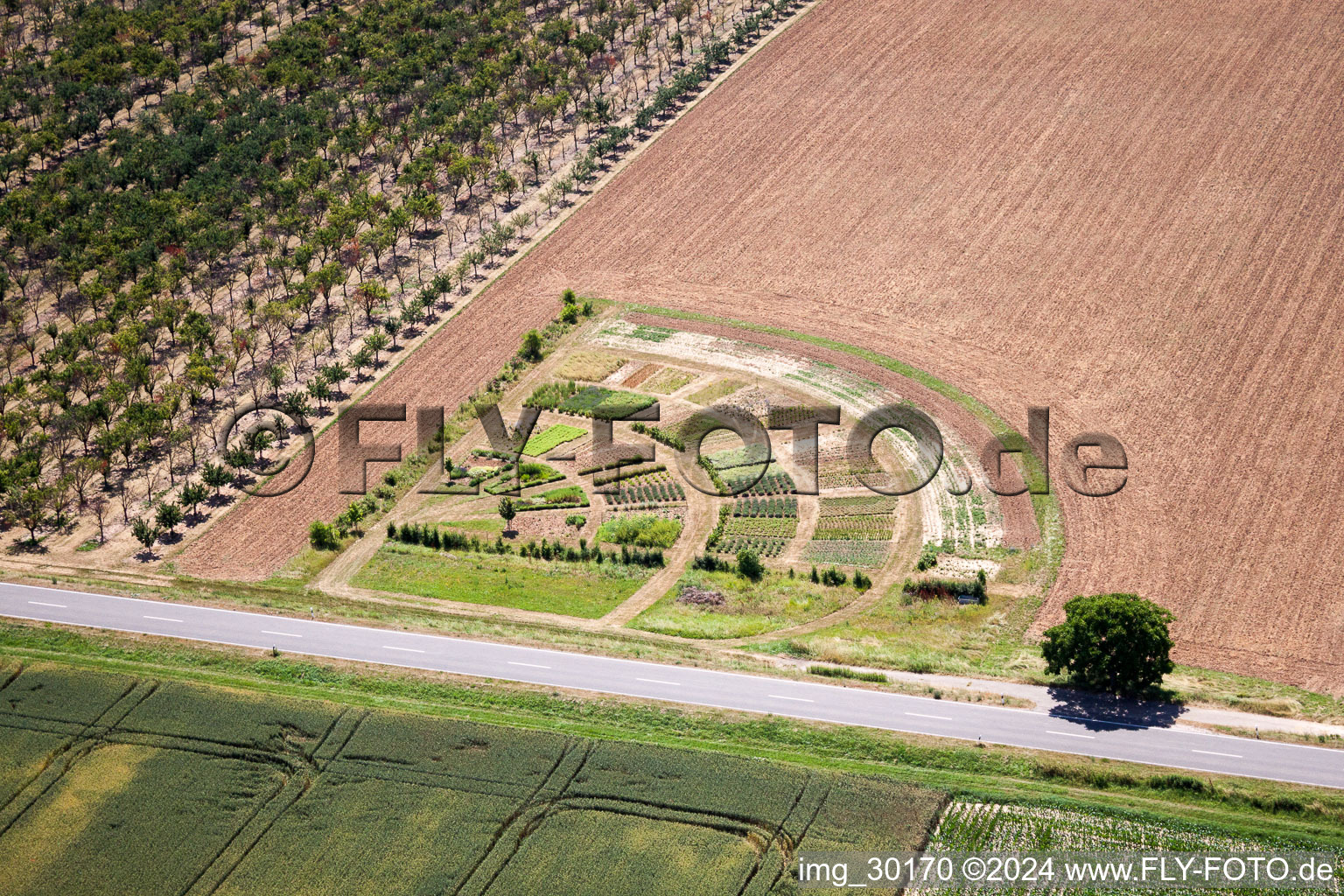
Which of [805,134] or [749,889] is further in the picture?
[805,134]

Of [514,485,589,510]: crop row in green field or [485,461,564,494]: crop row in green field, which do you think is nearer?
[514,485,589,510]: crop row in green field

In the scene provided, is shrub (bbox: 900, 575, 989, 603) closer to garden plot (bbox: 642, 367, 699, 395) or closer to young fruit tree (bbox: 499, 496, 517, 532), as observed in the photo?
young fruit tree (bbox: 499, 496, 517, 532)

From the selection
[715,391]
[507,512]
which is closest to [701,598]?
[507,512]

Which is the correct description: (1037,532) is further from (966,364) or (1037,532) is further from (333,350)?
(333,350)

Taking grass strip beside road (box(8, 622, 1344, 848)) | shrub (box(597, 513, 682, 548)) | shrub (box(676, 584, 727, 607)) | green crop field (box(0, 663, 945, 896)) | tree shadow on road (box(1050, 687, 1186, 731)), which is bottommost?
green crop field (box(0, 663, 945, 896))

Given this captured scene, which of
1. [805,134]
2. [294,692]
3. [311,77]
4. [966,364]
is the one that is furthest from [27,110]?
[966,364]

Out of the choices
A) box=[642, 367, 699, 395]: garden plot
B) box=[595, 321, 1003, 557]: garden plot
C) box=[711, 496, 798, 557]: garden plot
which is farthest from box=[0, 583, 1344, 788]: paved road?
box=[642, 367, 699, 395]: garden plot

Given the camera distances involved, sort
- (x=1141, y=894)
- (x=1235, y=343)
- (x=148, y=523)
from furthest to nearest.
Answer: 1. (x=1235, y=343)
2. (x=148, y=523)
3. (x=1141, y=894)
